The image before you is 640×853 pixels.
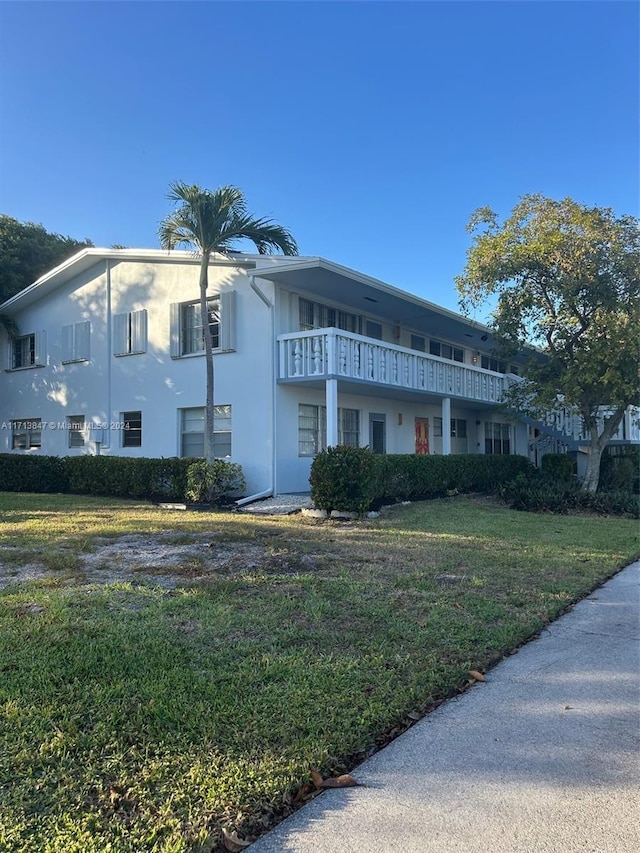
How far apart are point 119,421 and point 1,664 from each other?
48.1 ft

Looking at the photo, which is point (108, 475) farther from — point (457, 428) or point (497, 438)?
point (497, 438)

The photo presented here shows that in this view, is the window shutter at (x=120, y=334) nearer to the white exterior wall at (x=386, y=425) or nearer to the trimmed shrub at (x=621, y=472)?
the white exterior wall at (x=386, y=425)

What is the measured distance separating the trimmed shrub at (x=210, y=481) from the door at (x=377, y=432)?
17.5ft

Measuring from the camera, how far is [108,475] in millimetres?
15969

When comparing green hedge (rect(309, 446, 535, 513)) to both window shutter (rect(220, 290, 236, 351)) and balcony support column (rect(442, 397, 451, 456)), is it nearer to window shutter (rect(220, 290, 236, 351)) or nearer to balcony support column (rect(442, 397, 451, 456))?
balcony support column (rect(442, 397, 451, 456))

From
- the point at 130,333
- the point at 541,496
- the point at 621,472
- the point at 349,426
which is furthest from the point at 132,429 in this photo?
the point at 621,472

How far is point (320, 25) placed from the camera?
445 inches

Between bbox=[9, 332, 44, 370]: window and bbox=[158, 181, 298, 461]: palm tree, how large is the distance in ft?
27.8

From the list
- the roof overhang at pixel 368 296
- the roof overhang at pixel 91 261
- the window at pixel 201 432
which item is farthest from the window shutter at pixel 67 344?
the roof overhang at pixel 368 296

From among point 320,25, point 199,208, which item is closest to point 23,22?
point 199,208

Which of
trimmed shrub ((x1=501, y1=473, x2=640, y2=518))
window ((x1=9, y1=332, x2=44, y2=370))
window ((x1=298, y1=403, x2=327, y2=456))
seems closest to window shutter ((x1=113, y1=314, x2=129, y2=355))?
window ((x1=9, y1=332, x2=44, y2=370))

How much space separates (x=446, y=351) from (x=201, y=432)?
11.2 m

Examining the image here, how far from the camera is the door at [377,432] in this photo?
18.6 m

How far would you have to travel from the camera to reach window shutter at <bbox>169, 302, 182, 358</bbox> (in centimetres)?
1664
